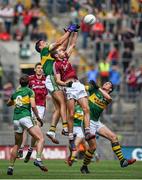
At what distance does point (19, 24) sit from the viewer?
42.3m

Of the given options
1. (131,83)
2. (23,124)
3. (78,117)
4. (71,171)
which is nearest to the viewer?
(23,124)

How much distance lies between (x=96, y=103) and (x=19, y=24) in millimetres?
15518

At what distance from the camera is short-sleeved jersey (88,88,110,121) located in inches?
1064

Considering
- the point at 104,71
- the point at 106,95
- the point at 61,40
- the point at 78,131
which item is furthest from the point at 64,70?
the point at 104,71

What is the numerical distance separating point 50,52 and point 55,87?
94cm

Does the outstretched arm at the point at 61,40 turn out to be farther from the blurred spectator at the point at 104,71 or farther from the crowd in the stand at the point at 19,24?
the crowd in the stand at the point at 19,24

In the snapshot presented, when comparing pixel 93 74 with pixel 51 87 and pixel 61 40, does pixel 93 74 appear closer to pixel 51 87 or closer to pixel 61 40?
pixel 51 87

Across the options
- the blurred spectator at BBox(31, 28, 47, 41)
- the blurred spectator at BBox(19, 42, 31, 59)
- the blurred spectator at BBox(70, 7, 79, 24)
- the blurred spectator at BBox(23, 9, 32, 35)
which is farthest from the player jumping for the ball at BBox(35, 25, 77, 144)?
the blurred spectator at BBox(70, 7, 79, 24)

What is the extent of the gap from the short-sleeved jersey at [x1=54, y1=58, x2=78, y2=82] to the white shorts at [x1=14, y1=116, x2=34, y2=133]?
2.47m

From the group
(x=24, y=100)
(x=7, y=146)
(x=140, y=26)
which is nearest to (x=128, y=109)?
(x=7, y=146)

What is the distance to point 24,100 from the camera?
81.1ft

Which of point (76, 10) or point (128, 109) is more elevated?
point (76, 10)

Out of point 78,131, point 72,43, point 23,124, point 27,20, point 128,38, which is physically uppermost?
point 72,43

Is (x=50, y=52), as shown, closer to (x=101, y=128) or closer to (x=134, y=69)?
(x=101, y=128)
